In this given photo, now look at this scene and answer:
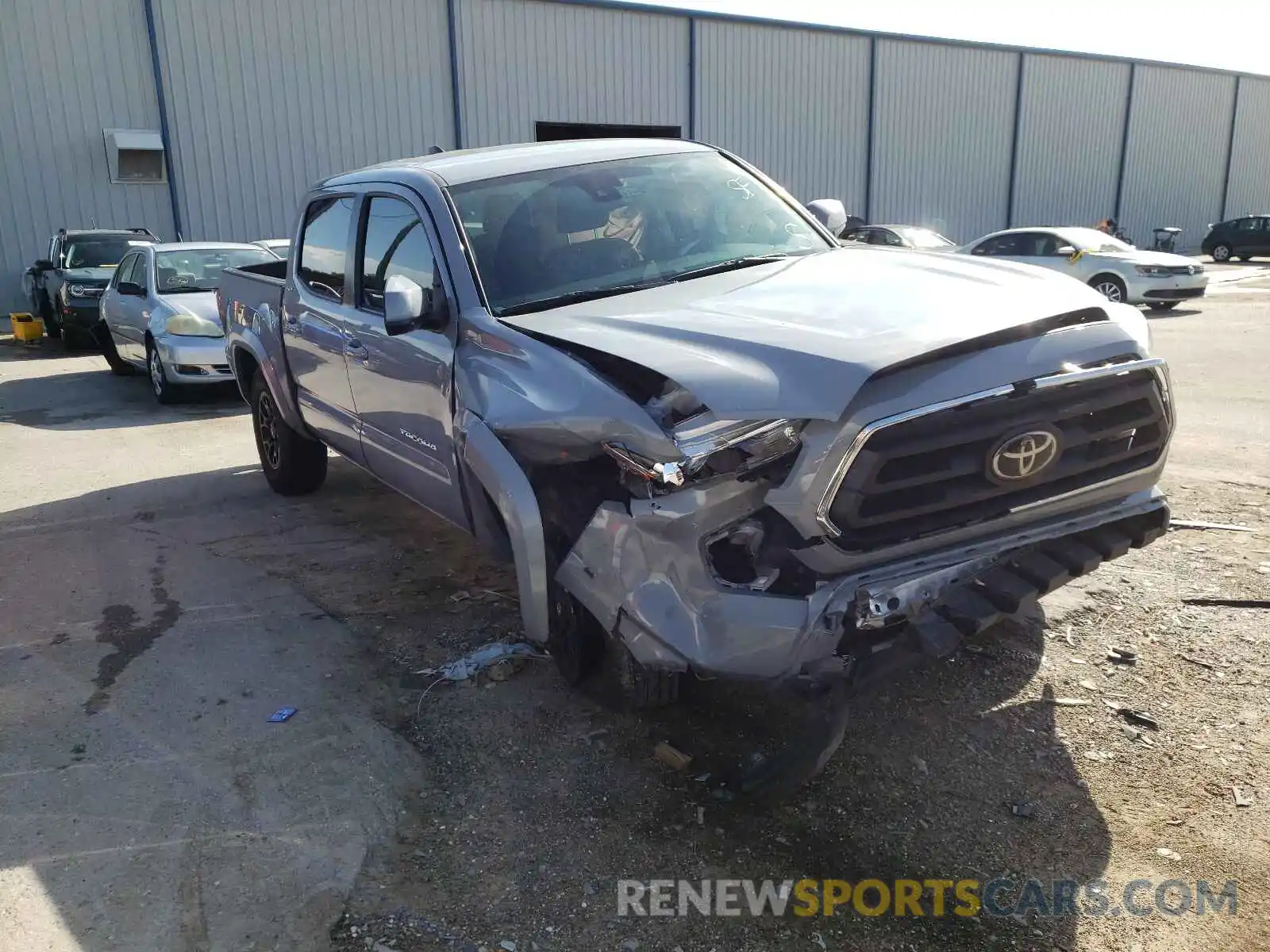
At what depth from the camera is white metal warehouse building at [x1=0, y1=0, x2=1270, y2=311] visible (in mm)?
18703

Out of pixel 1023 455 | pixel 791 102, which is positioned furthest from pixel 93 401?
pixel 791 102

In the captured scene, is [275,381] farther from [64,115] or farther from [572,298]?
[64,115]

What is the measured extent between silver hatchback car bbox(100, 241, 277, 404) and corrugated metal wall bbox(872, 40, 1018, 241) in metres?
20.7

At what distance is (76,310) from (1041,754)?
50.7 ft

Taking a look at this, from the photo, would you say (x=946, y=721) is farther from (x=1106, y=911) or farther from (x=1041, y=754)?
(x=1106, y=911)

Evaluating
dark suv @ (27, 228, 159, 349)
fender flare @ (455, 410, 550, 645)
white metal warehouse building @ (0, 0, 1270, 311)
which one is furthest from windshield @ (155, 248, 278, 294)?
white metal warehouse building @ (0, 0, 1270, 311)

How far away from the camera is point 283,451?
6.52 metres

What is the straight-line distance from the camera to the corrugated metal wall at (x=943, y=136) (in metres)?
27.5

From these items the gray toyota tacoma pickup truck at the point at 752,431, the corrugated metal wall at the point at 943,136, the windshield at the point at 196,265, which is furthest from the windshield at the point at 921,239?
the gray toyota tacoma pickup truck at the point at 752,431

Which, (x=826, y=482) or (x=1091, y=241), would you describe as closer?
(x=826, y=482)

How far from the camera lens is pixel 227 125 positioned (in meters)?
19.6

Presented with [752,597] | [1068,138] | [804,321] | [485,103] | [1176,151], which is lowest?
[752,597]

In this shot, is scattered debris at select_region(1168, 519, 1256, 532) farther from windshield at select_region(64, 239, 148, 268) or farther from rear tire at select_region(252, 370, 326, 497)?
windshield at select_region(64, 239, 148, 268)

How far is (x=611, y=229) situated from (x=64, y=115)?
61.6ft
